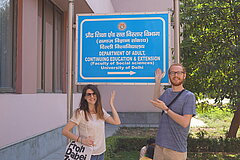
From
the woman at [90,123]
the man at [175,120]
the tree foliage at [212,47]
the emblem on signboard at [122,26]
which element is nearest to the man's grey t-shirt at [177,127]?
the man at [175,120]

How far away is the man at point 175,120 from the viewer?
2537 millimetres

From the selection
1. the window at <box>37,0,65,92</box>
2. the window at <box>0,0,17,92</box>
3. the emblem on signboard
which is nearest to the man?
the emblem on signboard

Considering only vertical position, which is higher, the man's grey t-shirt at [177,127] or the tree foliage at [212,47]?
the tree foliage at [212,47]

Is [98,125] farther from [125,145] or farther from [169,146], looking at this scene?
[125,145]

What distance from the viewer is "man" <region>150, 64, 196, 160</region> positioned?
8.32 ft

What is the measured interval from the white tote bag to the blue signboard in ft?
3.36

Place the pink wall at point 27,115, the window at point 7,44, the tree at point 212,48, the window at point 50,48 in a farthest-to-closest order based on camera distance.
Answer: the window at point 50,48, the tree at point 212,48, the window at point 7,44, the pink wall at point 27,115

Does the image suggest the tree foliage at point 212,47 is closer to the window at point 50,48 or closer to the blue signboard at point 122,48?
the blue signboard at point 122,48

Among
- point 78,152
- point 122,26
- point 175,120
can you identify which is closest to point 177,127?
point 175,120

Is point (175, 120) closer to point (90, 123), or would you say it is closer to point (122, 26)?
point (90, 123)

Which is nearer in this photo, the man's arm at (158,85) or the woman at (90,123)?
the woman at (90,123)

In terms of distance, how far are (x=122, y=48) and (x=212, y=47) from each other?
4.30 meters

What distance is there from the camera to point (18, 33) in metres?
6.03

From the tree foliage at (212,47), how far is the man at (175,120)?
405 centimetres
